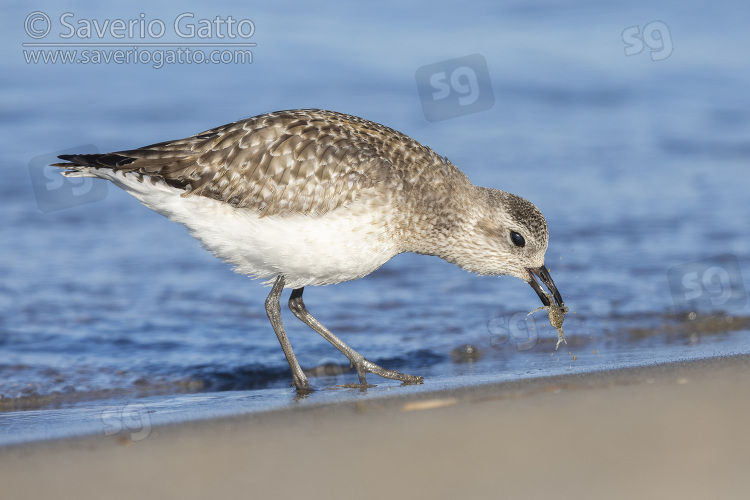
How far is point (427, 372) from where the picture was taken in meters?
8.81

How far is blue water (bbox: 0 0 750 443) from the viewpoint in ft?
29.2

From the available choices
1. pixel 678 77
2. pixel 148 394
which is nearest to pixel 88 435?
pixel 148 394

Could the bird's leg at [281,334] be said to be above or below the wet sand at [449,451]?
above

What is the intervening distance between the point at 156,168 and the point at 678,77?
13.9 meters

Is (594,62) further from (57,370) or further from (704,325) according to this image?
(57,370)
